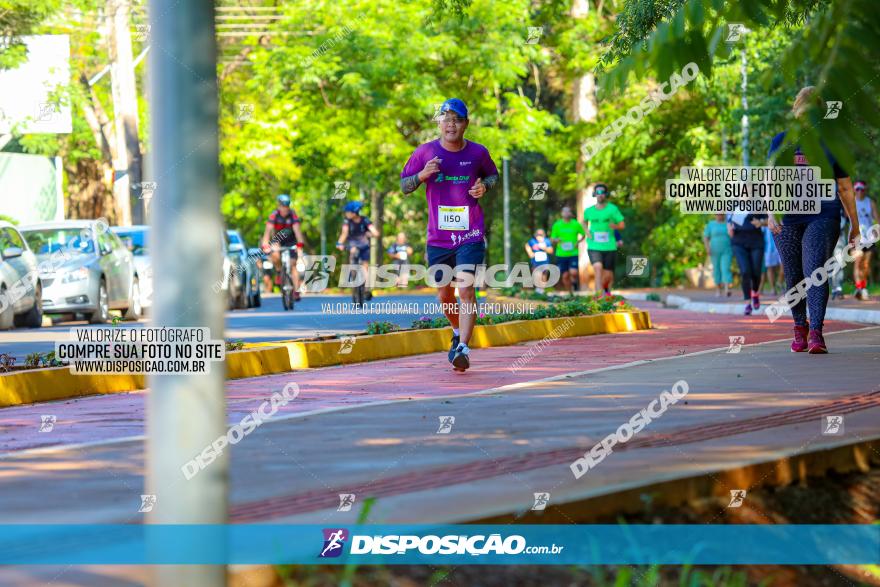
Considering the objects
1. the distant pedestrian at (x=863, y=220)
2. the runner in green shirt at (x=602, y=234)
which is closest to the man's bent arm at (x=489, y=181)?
the runner in green shirt at (x=602, y=234)

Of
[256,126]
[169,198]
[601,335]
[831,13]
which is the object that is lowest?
[601,335]

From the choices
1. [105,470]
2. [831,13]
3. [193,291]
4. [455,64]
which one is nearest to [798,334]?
[105,470]

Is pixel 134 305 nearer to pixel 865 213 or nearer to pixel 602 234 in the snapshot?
pixel 602 234

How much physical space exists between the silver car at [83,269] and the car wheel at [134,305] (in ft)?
0.06

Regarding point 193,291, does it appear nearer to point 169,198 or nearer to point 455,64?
point 169,198

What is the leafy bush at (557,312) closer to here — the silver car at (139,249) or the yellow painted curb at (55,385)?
the yellow painted curb at (55,385)

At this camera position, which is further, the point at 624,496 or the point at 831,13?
the point at 624,496

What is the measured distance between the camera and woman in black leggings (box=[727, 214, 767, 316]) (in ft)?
76.2

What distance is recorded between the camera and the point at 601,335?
750 inches

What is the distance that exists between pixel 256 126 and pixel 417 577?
141 ft

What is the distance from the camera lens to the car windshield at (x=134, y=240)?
1163 inches

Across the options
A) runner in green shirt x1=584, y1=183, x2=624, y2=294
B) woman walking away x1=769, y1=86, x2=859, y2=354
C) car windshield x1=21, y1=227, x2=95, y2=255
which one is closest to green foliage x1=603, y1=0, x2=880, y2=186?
woman walking away x1=769, y1=86, x2=859, y2=354

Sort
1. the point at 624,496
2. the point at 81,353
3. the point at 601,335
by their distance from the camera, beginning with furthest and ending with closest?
the point at 601,335, the point at 81,353, the point at 624,496

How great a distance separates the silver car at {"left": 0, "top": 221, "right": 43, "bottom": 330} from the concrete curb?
413 inches
